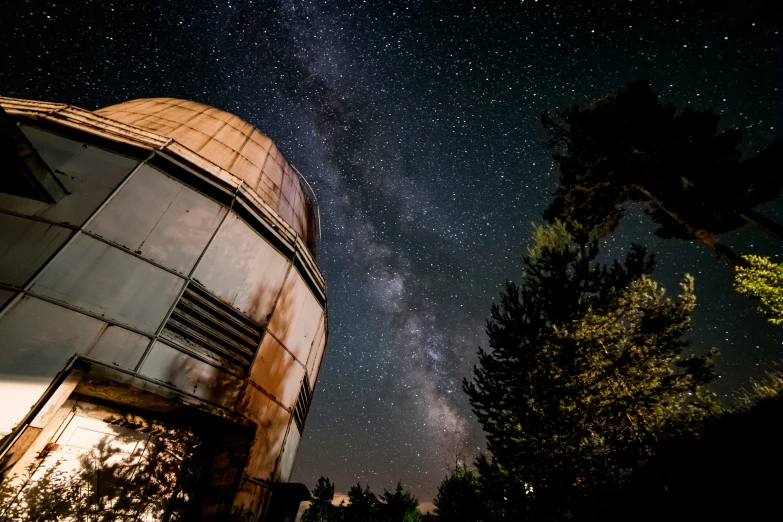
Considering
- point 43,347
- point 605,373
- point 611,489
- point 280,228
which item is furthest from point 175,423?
point 605,373

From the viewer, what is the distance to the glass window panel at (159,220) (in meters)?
4.99

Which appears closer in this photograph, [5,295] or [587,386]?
[5,295]

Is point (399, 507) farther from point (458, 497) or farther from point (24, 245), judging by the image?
point (24, 245)

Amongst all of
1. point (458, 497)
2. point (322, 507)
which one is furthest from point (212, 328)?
point (322, 507)

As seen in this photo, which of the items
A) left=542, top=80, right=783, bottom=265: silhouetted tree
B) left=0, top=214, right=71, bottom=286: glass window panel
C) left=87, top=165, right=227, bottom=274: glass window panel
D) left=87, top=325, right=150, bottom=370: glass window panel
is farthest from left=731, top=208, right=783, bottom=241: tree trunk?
left=0, top=214, right=71, bottom=286: glass window panel

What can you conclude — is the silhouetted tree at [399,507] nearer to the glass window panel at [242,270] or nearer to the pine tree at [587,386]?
the pine tree at [587,386]

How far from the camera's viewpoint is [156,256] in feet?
16.8

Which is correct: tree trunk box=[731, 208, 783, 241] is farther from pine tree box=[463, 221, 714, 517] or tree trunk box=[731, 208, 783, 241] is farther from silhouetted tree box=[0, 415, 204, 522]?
silhouetted tree box=[0, 415, 204, 522]

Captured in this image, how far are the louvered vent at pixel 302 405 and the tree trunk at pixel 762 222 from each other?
13657 millimetres

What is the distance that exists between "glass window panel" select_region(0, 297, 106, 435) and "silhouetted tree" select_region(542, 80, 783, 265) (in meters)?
14.6

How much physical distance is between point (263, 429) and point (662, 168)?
557 inches

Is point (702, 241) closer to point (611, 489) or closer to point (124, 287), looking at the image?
point (611, 489)

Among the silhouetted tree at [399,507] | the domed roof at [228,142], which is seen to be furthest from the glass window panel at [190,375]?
the silhouetted tree at [399,507]

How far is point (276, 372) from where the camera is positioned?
21.3ft
